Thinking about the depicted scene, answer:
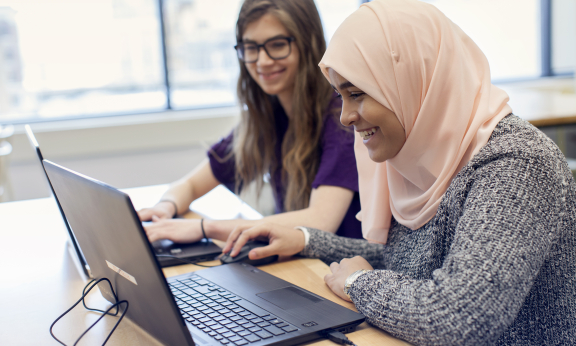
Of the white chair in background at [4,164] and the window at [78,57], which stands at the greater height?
the window at [78,57]

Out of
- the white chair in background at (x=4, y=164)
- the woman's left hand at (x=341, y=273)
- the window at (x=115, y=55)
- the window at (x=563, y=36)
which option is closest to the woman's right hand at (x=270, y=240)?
the woman's left hand at (x=341, y=273)

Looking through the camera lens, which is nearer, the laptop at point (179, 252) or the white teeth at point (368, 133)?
the white teeth at point (368, 133)

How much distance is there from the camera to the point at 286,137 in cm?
166

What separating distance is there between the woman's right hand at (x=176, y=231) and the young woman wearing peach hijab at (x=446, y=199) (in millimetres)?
167

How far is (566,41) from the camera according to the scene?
454 centimetres

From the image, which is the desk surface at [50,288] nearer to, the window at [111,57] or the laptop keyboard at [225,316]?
the laptop keyboard at [225,316]

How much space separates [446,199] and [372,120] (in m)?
0.20

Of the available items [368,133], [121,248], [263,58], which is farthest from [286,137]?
[121,248]

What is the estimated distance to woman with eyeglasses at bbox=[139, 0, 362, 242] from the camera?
4.58 ft

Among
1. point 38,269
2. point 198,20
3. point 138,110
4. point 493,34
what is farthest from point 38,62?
point 493,34

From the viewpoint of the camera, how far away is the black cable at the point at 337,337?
74 centimetres

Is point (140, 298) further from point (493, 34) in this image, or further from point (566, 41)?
point (566, 41)

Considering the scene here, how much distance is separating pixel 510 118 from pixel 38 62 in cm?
330

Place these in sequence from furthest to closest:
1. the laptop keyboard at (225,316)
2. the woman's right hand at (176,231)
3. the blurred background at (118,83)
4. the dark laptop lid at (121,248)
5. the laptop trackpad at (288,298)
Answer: the blurred background at (118,83)
the woman's right hand at (176,231)
the laptop trackpad at (288,298)
the laptop keyboard at (225,316)
the dark laptop lid at (121,248)
